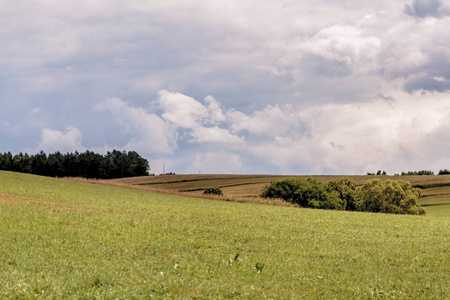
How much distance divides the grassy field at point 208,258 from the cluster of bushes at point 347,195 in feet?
128

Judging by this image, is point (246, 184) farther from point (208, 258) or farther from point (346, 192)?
point (208, 258)

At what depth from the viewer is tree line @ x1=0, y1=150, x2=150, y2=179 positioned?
17112 centimetres

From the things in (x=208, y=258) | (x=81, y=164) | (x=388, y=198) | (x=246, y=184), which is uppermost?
(x=81, y=164)

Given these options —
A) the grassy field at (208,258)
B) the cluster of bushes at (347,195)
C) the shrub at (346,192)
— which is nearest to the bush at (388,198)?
the cluster of bushes at (347,195)

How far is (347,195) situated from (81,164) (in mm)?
112453

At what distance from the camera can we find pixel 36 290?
1441 cm

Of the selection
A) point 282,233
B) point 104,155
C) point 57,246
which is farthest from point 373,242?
point 104,155

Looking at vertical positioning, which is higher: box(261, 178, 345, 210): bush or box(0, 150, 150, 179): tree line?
box(0, 150, 150, 179): tree line

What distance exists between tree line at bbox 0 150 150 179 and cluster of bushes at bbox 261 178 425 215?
10201cm

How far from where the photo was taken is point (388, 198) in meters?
83.5

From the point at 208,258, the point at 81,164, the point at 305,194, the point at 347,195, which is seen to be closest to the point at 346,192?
the point at 347,195

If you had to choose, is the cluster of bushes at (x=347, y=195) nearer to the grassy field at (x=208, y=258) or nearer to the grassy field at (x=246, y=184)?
the grassy field at (x=246, y=184)

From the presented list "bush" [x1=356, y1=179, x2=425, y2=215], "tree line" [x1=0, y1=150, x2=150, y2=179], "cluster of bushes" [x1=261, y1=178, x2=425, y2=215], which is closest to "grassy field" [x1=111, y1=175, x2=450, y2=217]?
"cluster of bushes" [x1=261, y1=178, x2=425, y2=215]

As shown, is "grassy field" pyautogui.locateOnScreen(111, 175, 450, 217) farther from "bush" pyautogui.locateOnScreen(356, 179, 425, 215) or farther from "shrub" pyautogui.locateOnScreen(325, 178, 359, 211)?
"shrub" pyautogui.locateOnScreen(325, 178, 359, 211)
